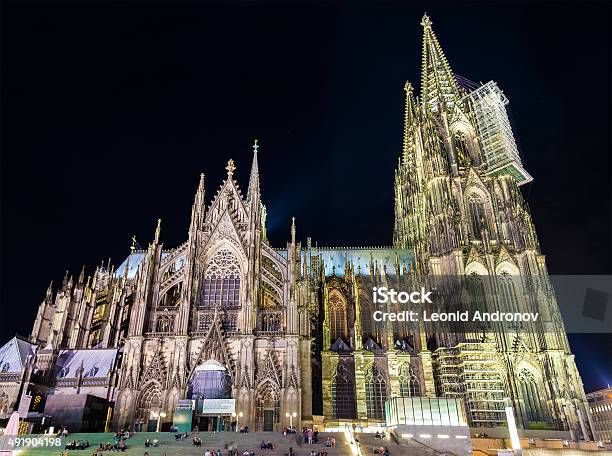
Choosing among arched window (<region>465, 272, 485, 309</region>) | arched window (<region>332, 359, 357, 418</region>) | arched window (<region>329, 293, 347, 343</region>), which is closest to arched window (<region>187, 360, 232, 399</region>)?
arched window (<region>332, 359, 357, 418</region>)

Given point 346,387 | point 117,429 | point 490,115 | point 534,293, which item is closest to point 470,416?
point 346,387

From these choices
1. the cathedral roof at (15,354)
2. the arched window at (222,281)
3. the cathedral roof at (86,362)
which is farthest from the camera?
→ the arched window at (222,281)

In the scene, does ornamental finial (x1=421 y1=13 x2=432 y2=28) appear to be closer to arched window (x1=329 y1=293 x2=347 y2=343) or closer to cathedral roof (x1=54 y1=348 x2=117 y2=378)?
arched window (x1=329 y1=293 x2=347 y2=343)

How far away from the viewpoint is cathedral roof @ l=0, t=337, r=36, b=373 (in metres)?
37.2

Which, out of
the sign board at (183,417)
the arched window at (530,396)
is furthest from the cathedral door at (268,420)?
the arched window at (530,396)

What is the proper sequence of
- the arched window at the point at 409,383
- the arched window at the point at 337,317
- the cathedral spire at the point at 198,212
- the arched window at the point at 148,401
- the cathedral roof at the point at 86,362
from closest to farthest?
the arched window at the point at 148,401, the cathedral roof at the point at 86,362, the arched window at the point at 409,383, the cathedral spire at the point at 198,212, the arched window at the point at 337,317

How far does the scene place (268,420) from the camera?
34.8m

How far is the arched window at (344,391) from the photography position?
40406 mm

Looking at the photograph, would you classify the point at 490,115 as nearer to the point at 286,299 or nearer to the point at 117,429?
the point at 286,299

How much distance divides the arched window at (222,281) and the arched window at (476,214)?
2532 cm

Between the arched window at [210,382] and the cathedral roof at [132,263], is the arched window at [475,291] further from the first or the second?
the cathedral roof at [132,263]

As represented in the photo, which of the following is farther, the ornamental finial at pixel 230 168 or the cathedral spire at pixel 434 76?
the cathedral spire at pixel 434 76

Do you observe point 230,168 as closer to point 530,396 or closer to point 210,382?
point 210,382

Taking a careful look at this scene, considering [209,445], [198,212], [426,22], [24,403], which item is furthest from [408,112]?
[24,403]
